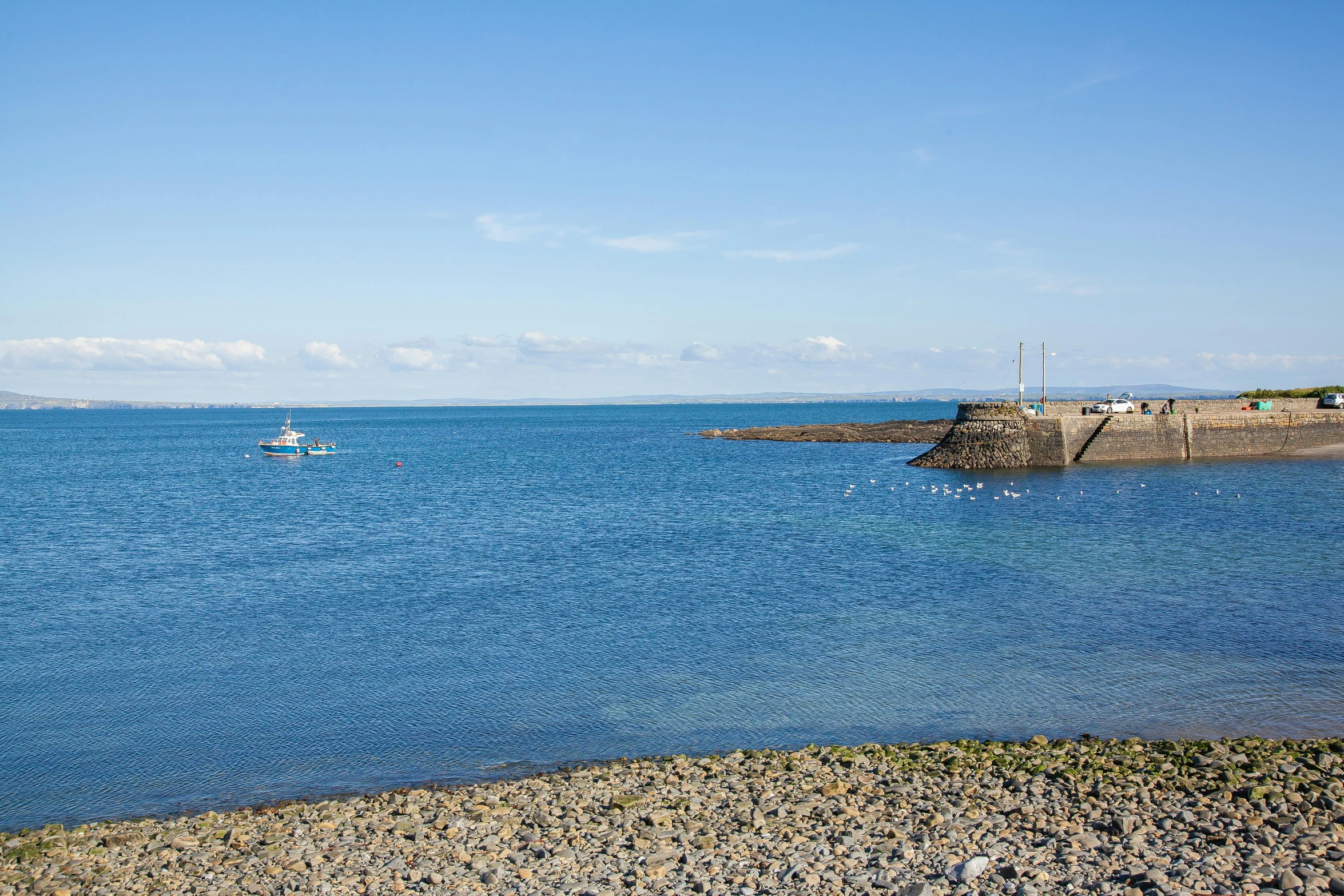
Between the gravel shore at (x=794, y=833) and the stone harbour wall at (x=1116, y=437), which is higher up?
the stone harbour wall at (x=1116, y=437)

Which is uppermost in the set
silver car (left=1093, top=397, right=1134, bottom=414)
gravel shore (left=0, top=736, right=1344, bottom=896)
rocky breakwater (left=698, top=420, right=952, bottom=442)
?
silver car (left=1093, top=397, right=1134, bottom=414)

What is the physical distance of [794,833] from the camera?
35.4ft

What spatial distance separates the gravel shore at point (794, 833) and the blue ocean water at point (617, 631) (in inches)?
47.5

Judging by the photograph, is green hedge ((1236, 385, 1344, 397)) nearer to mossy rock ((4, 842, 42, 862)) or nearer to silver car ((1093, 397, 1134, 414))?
silver car ((1093, 397, 1134, 414))

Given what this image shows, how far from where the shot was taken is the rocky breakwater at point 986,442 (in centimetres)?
5753

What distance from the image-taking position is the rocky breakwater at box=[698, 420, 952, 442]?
303 ft

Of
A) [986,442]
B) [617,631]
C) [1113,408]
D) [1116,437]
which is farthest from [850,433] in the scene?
[617,631]

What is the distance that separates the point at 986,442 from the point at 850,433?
135ft

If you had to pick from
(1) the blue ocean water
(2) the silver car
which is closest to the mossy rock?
(1) the blue ocean water

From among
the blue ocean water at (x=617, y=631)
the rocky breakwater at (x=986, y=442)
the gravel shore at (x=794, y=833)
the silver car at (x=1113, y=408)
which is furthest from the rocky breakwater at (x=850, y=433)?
the gravel shore at (x=794, y=833)

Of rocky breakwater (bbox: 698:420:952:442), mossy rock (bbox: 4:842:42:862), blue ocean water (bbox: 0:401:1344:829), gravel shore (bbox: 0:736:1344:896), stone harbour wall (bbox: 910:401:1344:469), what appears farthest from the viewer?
rocky breakwater (bbox: 698:420:952:442)

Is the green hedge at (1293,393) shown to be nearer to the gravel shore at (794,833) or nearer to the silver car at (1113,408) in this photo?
the silver car at (1113,408)

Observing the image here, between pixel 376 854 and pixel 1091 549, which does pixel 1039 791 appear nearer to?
pixel 376 854

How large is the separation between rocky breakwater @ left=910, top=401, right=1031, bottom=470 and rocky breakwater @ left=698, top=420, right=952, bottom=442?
27.1 meters
